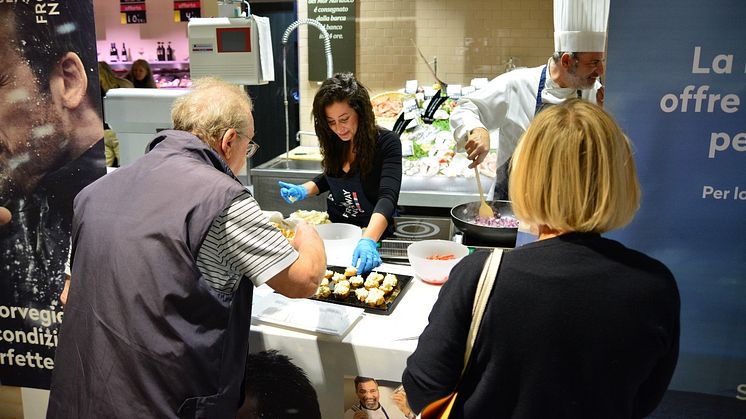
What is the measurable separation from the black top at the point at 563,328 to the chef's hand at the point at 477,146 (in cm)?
142

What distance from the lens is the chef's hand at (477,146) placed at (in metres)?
2.59

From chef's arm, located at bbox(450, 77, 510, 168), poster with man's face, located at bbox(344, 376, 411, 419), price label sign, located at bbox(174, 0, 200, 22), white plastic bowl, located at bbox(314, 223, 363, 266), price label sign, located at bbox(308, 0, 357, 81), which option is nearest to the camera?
poster with man's face, located at bbox(344, 376, 411, 419)

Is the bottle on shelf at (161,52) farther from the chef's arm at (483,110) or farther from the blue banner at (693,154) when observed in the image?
the blue banner at (693,154)

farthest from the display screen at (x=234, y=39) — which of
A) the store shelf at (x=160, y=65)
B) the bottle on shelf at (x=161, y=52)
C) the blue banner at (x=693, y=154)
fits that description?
the bottle on shelf at (x=161, y=52)

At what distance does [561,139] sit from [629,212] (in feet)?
0.70

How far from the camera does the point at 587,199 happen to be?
1126 mm

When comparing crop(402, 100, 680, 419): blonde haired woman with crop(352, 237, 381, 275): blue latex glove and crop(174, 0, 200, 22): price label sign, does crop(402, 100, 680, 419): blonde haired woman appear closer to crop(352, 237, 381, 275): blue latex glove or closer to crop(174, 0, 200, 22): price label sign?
crop(352, 237, 381, 275): blue latex glove

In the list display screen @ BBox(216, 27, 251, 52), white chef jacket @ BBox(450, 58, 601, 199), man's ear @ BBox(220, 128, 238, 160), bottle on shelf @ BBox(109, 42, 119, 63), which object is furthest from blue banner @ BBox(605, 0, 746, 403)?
bottle on shelf @ BBox(109, 42, 119, 63)

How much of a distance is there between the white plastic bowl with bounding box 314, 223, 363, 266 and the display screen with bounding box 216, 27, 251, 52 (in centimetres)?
129

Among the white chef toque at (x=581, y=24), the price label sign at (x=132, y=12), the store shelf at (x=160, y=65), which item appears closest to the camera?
the white chef toque at (x=581, y=24)

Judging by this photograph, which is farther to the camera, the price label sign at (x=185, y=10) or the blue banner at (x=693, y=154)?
the price label sign at (x=185, y=10)

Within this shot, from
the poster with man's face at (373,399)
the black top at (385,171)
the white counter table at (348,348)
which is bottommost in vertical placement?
the poster with man's face at (373,399)

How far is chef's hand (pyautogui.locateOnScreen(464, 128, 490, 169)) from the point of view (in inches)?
102

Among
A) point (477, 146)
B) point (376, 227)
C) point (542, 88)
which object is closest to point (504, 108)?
point (542, 88)
